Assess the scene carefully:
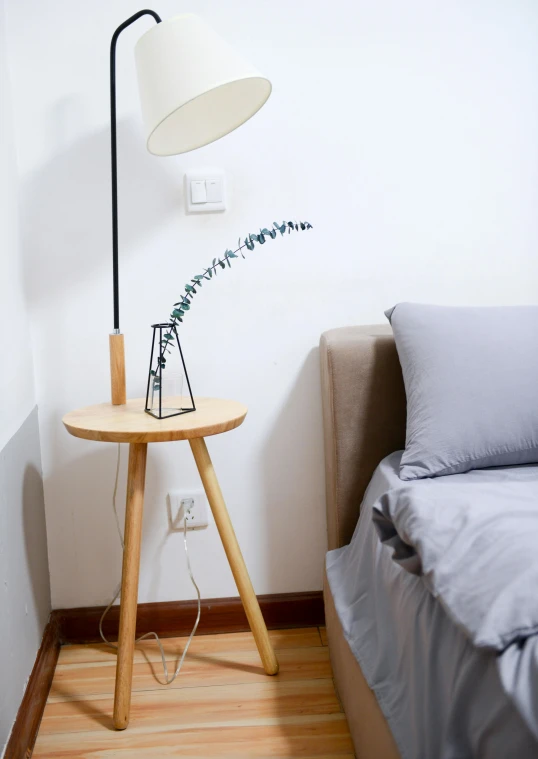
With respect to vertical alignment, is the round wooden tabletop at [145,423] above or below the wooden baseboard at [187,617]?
above

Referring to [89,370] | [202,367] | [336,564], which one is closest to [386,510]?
[336,564]

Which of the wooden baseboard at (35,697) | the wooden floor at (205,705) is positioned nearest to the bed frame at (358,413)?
the wooden floor at (205,705)

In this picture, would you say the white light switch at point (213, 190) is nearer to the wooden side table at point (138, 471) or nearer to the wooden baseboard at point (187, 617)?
the wooden side table at point (138, 471)

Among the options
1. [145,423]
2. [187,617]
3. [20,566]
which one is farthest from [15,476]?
[187,617]

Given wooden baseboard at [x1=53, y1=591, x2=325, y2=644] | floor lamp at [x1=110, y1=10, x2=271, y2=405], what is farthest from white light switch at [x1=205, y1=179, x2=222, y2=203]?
wooden baseboard at [x1=53, y1=591, x2=325, y2=644]

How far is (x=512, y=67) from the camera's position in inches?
62.6

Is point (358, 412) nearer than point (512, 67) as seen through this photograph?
Yes

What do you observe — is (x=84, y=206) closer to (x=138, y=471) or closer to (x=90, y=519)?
(x=138, y=471)

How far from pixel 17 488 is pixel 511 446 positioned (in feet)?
3.20

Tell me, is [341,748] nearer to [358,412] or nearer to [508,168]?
[358,412]

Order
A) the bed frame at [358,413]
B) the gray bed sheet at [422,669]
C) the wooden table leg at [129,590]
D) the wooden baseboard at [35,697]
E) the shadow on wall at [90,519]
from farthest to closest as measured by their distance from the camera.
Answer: the shadow on wall at [90,519], the bed frame at [358,413], the wooden table leg at [129,590], the wooden baseboard at [35,697], the gray bed sheet at [422,669]

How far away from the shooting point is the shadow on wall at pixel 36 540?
1.45 meters

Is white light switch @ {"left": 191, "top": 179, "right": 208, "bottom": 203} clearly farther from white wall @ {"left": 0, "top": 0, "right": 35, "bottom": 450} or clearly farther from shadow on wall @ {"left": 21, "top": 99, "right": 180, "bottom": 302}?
white wall @ {"left": 0, "top": 0, "right": 35, "bottom": 450}

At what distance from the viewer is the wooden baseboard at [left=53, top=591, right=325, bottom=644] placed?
5.39 ft
